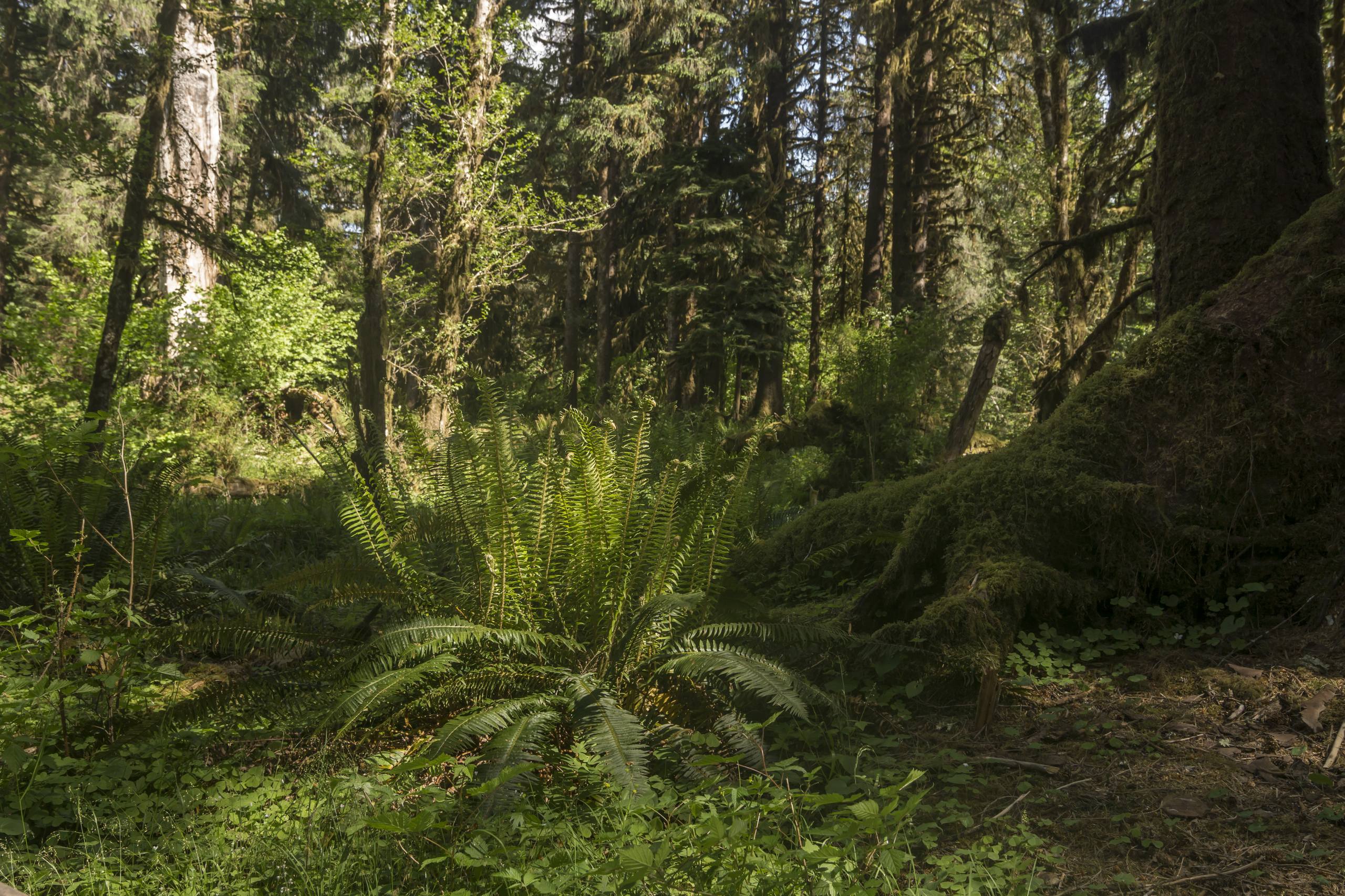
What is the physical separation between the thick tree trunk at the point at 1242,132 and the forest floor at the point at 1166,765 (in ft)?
6.01

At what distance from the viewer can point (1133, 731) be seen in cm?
253

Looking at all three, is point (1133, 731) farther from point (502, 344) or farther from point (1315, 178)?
point (502, 344)

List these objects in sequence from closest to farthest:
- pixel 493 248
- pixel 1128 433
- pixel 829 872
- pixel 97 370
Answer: pixel 829 872
pixel 1128 433
pixel 97 370
pixel 493 248

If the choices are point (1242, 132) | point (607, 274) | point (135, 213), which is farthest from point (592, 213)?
point (1242, 132)

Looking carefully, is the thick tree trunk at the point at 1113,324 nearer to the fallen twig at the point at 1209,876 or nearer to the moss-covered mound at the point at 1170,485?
the moss-covered mound at the point at 1170,485

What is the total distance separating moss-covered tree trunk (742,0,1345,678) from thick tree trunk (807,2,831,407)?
13.9 meters

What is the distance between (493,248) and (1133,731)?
11.6 meters

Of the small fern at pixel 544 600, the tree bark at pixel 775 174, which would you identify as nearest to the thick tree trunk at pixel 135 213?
the small fern at pixel 544 600

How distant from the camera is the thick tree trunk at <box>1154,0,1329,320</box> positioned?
3580 millimetres

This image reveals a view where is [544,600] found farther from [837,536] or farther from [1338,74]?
[1338,74]

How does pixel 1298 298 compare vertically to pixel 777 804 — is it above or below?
above

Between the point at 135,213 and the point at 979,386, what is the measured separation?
6.49 meters

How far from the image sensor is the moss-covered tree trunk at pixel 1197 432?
2.97 meters

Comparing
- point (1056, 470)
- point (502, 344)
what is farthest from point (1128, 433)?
point (502, 344)
